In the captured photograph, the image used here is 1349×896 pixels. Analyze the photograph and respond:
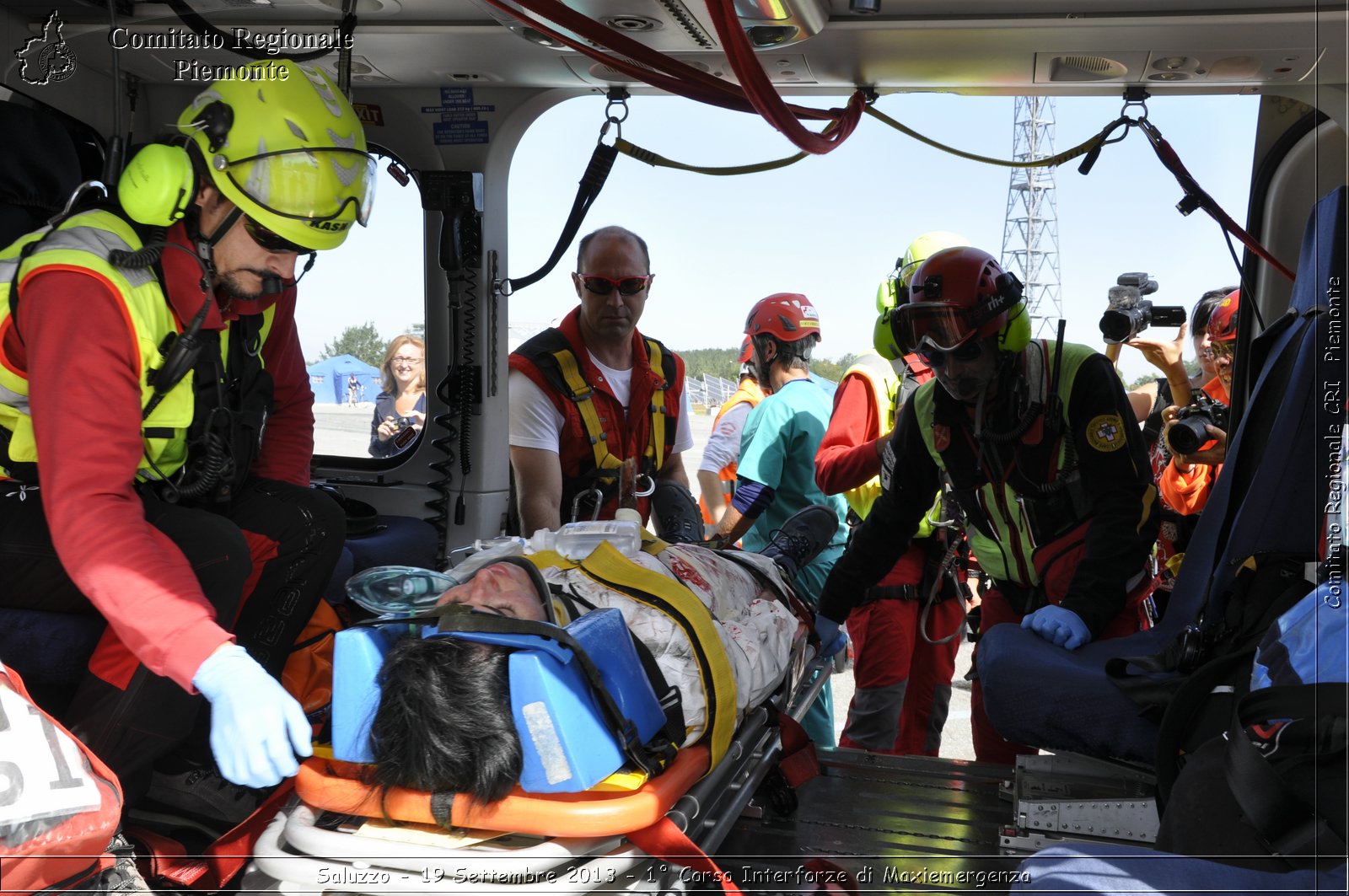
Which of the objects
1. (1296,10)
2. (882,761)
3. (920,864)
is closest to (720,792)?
(920,864)

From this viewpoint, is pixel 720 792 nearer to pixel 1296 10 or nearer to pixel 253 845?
pixel 253 845

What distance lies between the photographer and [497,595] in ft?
6.72

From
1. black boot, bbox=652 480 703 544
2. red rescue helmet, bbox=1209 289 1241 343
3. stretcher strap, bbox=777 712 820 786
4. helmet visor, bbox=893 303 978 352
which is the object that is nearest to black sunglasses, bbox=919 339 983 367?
helmet visor, bbox=893 303 978 352

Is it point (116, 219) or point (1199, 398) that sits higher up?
point (116, 219)

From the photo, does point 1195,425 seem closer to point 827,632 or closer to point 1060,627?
point 1060,627

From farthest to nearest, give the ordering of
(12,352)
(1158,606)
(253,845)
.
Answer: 1. (1158,606)
2. (12,352)
3. (253,845)

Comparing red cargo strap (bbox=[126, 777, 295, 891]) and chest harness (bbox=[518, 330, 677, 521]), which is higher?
chest harness (bbox=[518, 330, 677, 521])

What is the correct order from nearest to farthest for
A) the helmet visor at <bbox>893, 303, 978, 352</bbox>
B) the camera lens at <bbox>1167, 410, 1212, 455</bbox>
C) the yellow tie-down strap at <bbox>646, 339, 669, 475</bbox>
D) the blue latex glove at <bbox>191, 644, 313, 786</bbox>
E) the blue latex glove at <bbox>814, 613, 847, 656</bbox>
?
the blue latex glove at <bbox>191, 644, 313, 786</bbox> < the helmet visor at <bbox>893, 303, 978, 352</bbox> < the blue latex glove at <bbox>814, 613, 847, 656</bbox> < the camera lens at <bbox>1167, 410, 1212, 455</bbox> < the yellow tie-down strap at <bbox>646, 339, 669, 475</bbox>

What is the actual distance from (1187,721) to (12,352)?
241 centimetres

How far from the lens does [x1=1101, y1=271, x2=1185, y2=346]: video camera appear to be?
4.10 m

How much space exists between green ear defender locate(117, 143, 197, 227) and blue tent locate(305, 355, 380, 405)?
6.91 ft

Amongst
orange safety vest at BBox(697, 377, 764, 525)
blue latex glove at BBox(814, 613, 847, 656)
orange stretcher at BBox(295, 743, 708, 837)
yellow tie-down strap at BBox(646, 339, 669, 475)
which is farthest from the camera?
orange safety vest at BBox(697, 377, 764, 525)

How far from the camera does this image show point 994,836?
95.1 inches

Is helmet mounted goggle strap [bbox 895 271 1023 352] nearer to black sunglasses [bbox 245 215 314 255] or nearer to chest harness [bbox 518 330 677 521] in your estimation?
chest harness [bbox 518 330 677 521]
